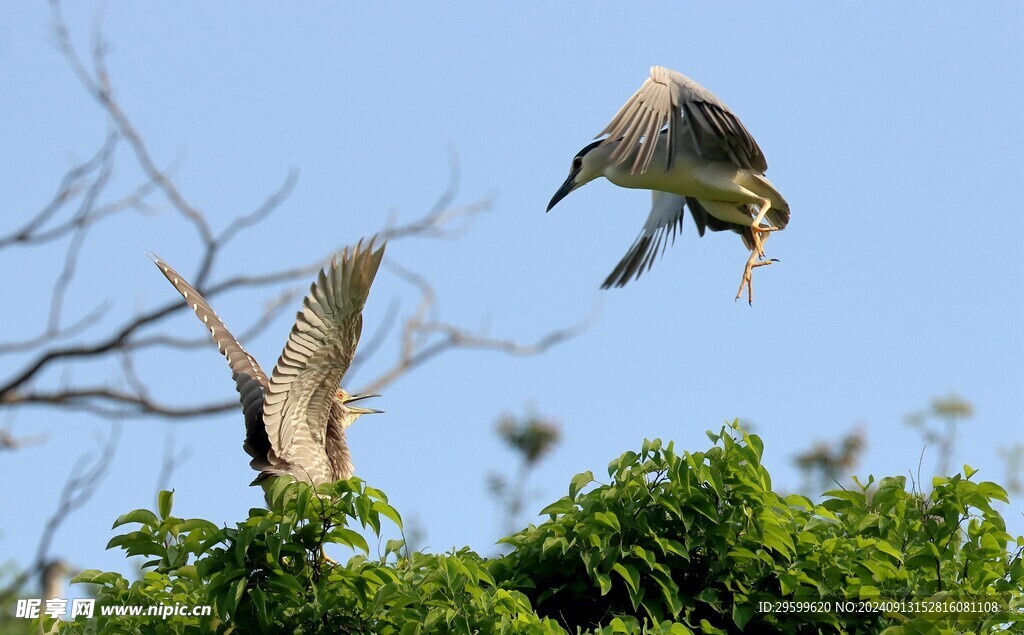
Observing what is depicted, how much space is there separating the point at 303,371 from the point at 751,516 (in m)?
1.90

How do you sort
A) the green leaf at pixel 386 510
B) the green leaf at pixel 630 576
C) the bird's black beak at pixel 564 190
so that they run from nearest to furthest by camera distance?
the green leaf at pixel 386 510 < the green leaf at pixel 630 576 < the bird's black beak at pixel 564 190

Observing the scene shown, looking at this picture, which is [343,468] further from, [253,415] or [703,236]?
[703,236]

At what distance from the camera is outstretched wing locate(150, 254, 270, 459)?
17.7ft

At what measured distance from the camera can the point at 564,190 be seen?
23.7ft

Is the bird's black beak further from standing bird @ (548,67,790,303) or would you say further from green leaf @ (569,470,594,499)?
green leaf @ (569,470,594,499)

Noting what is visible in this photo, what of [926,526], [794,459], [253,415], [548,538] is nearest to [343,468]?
[253,415]

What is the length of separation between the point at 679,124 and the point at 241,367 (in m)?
2.64

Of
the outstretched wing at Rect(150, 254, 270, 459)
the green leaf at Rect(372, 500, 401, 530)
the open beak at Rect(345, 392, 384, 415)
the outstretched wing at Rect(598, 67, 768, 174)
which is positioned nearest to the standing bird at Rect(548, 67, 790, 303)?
the outstretched wing at Rect(598, 67, 768, 174)

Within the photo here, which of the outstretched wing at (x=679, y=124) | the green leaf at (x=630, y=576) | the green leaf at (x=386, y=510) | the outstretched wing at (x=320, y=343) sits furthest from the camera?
the outstretched wing at (x=679, y=124)

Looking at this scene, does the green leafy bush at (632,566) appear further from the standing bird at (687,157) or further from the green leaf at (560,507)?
the standing bird at (687,157)

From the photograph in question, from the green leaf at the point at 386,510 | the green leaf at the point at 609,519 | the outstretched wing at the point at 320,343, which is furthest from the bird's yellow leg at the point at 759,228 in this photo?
the green leaf at the point at 386,510

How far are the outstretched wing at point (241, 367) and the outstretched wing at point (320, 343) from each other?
14 centimetres

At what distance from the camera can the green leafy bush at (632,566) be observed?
3.96m

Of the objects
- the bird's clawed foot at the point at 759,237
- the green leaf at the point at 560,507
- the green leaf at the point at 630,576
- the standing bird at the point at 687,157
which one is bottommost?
the green leaf at the point at 630,576
